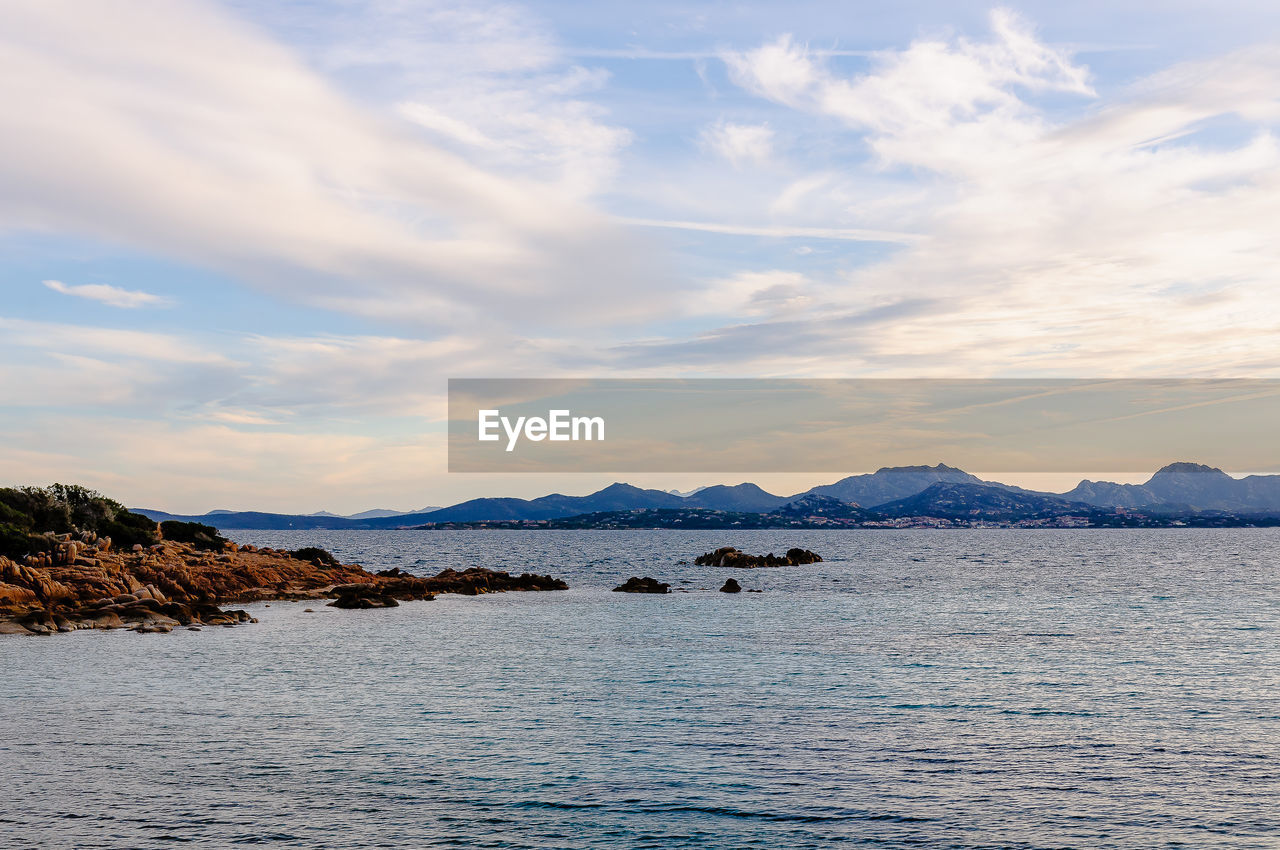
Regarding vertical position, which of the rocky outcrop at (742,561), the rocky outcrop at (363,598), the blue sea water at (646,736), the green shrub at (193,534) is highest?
the green shrub at (193,534)

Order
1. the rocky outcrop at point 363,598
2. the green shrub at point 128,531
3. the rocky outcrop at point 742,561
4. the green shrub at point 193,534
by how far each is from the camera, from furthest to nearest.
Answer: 1. the rocky outcrop at point 742,561
2. the green shrub at point 193,534
3. the green shrub at point 128,531
4. the rocky outcrop at point 363,598

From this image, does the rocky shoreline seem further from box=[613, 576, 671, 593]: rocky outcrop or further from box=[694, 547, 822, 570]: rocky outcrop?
box=[694, 547, 822, 570]: rocky outcrop

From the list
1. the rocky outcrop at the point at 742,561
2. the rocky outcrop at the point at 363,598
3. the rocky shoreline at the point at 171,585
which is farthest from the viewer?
the rocky outcrop at the point at 742,561

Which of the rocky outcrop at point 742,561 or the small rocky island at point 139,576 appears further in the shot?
the rocky outcrop at point 742,561

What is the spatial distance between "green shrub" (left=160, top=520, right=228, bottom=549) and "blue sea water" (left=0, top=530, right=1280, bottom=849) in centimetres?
4775

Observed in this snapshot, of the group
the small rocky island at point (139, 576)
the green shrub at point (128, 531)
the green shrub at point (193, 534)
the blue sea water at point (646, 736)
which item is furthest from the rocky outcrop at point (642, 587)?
the green shrub at point (128, 531)

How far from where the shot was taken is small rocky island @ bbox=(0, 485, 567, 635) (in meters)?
57.8

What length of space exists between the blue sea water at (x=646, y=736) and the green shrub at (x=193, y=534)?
4775 centimetres

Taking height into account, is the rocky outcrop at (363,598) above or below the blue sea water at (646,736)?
below

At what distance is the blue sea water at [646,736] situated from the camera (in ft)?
62.2

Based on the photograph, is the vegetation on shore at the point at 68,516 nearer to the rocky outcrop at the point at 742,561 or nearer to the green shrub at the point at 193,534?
the green shrub at the point at 193,534

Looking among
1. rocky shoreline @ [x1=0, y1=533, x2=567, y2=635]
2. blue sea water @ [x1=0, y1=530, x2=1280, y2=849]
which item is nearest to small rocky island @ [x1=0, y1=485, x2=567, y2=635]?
rocky shoreline @ [x1=0, y1=533, x2=567, y2=635]

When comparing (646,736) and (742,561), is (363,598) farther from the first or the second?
(742,561)

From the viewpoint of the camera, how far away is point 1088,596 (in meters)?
83.3
